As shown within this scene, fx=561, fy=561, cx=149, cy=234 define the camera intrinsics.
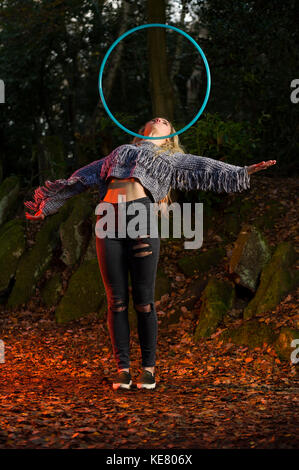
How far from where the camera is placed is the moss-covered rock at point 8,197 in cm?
1044

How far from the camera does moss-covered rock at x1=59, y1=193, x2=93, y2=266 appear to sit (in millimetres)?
8680

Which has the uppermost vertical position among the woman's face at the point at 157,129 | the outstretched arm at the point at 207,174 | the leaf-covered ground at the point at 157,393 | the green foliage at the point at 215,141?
the green foliage at the point at 215,141

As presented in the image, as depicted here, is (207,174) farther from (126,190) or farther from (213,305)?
(213,305)

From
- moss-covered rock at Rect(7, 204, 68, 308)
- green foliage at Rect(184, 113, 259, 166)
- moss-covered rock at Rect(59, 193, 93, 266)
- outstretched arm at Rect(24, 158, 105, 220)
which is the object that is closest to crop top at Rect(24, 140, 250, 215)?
outstretched arm at Rect(24, 158, 105, 220)

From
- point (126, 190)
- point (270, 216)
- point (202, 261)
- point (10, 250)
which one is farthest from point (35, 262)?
point (126, 190)

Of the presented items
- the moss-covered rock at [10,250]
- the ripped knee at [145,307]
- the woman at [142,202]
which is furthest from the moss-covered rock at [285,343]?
the moss-covered rock at [10,250]

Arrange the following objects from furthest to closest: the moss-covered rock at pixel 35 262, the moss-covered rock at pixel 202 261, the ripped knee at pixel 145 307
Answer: the moss-covered rock at pixel 35 262
the moss-covered rock at pixel 202 261
the ripped knee at pixel 145 307

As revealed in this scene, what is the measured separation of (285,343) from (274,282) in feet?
3.42

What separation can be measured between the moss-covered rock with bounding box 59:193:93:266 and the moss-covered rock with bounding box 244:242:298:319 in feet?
10.8

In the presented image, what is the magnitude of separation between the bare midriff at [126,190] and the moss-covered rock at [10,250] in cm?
498

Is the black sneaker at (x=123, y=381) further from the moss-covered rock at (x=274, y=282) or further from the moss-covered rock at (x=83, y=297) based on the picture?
the moss-covered rock at (x=83, y=297)

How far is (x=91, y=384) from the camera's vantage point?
4.75 meters

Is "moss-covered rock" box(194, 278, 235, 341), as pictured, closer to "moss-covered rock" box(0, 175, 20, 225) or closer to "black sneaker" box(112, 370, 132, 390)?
"black sneaker" box(112, 370, 132, 390)
